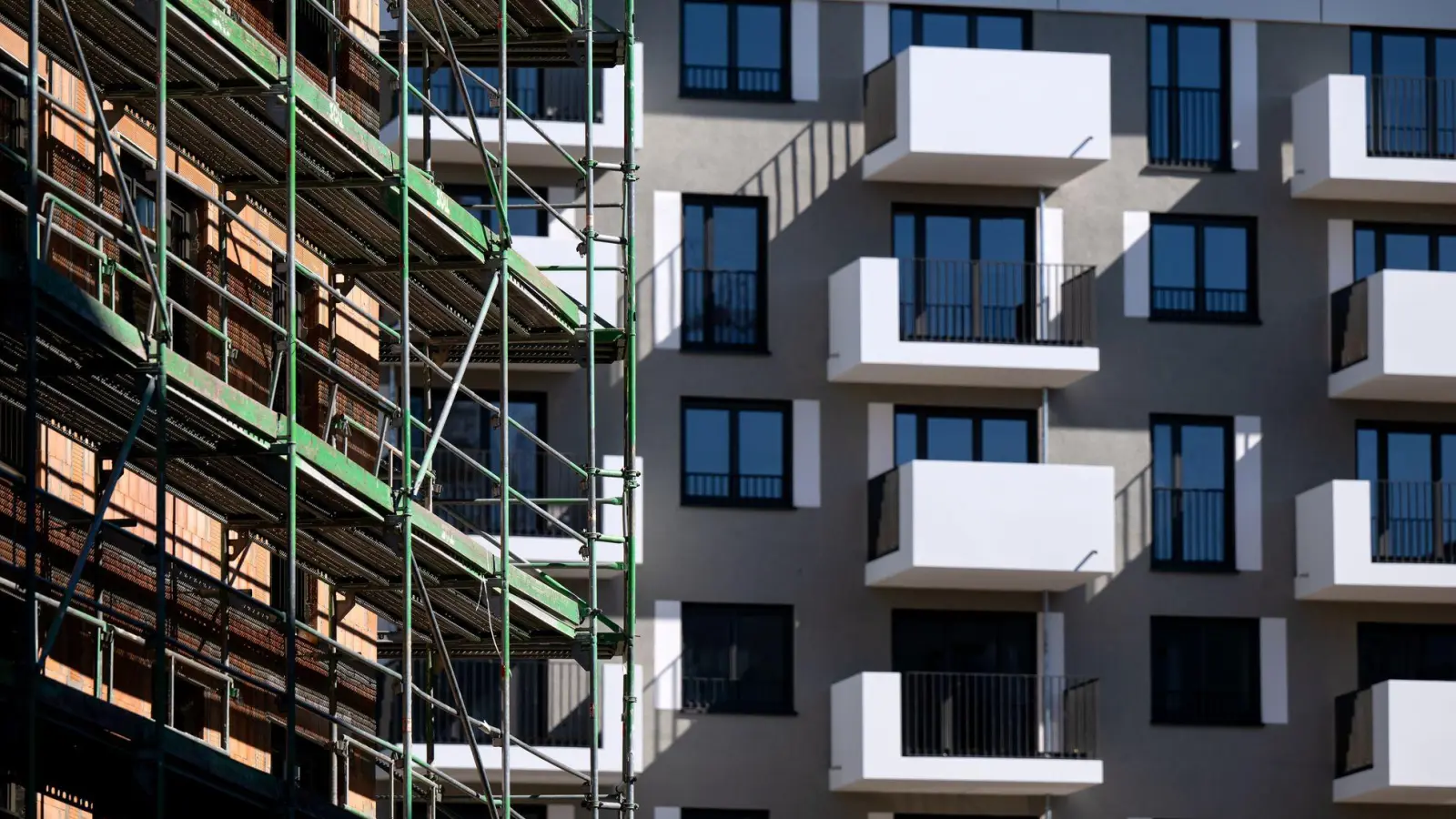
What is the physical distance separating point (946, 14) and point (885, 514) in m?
6.34

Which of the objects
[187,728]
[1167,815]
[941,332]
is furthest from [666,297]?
[187,728]

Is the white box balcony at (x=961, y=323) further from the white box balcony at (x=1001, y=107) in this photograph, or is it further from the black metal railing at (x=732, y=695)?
the black metal railing at (x=732, y=695)

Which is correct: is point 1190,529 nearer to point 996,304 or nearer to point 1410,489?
point 1410,489

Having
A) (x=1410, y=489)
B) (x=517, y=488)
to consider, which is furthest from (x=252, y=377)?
(x=1410, y=489)

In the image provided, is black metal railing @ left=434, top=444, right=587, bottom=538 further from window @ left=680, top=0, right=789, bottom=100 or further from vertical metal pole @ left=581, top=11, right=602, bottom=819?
vertical metal pole @ left=581, top=11, right=602, bottom=819

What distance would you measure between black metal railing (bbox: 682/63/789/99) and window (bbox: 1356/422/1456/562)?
27.1ft

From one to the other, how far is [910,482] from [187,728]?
1634 cm

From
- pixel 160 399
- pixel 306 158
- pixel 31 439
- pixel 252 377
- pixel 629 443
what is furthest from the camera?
pixel 629 443

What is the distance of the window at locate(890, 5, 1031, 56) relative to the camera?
36312 mm

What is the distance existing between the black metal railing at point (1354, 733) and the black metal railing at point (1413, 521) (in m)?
1.71

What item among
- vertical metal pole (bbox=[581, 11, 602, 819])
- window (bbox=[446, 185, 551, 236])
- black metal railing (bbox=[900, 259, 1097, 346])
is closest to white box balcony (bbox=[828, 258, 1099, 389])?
black metal railing (bbox=[900, 259, 1097, 346])

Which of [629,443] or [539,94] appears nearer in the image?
[629,443]

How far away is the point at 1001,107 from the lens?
3475cm

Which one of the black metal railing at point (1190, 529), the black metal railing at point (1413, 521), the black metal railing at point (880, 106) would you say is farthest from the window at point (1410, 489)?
the black metal railing at point (880, 106)
